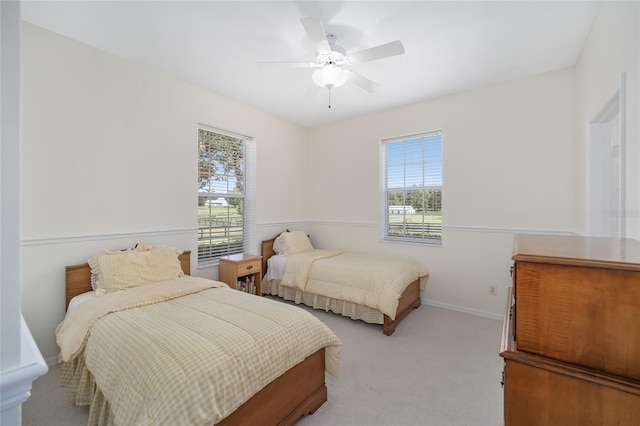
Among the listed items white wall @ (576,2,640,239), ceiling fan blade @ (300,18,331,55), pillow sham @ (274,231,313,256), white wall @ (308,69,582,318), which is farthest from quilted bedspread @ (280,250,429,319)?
ceiling fan blade @ (300,18,331,55)

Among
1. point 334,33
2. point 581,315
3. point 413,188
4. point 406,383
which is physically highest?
point 334,33

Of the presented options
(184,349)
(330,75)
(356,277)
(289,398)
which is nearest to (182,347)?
(184,349)

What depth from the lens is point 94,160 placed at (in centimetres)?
258

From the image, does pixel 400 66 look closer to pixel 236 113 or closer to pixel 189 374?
pixel 236 113

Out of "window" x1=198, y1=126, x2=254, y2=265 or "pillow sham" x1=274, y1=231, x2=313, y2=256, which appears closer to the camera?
"window" x1=198, y1=126, x2=254, y2=265

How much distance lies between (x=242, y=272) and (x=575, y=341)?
10.1ft

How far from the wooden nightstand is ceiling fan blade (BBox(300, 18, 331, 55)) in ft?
7.88

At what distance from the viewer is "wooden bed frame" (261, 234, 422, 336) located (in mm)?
2920

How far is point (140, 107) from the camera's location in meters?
2.88

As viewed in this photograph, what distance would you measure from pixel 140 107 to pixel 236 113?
120 centimetres

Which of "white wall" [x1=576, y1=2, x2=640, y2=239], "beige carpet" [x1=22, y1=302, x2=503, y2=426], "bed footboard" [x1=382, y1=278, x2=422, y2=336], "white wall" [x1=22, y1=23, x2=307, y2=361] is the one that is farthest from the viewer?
"bed footboard" [x1=382, y1=278, x2=422, y2=336]

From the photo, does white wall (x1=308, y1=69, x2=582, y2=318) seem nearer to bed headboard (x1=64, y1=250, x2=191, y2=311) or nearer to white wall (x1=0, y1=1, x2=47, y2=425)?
bed headboard (x1=64, y1=250, x2=191, y2=311)

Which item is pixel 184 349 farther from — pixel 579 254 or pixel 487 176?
pixel 487 176

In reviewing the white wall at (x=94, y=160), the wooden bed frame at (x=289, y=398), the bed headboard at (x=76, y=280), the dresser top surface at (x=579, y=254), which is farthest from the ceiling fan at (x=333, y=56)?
the bed headboard at (x=76, y=280)
